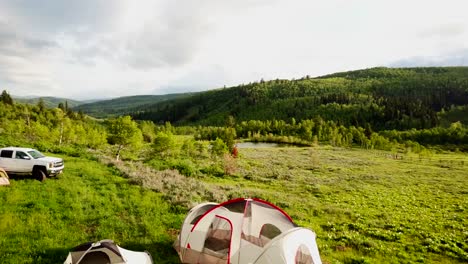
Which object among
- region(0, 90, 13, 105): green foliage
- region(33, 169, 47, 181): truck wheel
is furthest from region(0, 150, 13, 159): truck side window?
region(0, 90, 13, 105): green foliage

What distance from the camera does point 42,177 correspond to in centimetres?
2008

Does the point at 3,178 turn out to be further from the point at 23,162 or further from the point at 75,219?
the point at 75,219

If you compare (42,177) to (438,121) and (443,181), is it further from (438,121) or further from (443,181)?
(438,121)

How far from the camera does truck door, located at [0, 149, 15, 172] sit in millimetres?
19828

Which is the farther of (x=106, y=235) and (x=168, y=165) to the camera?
(x=168, y=165)

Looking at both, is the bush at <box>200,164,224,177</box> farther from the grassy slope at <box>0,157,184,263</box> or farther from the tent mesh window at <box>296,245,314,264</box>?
the tent mesh window at <box>296,245,314,264</box>

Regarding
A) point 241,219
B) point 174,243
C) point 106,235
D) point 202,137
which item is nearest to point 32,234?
point 106,235

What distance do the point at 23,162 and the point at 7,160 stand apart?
107cm

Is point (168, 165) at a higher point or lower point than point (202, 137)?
higher

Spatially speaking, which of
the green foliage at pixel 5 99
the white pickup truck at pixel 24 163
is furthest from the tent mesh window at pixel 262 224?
the green foliage at pixel 5 99

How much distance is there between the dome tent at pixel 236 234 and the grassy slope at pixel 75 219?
118cm

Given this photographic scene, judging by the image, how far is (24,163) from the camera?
20.0m

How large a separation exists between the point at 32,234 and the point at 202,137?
461ft

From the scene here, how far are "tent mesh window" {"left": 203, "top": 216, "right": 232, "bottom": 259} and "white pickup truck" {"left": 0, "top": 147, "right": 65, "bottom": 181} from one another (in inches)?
578
